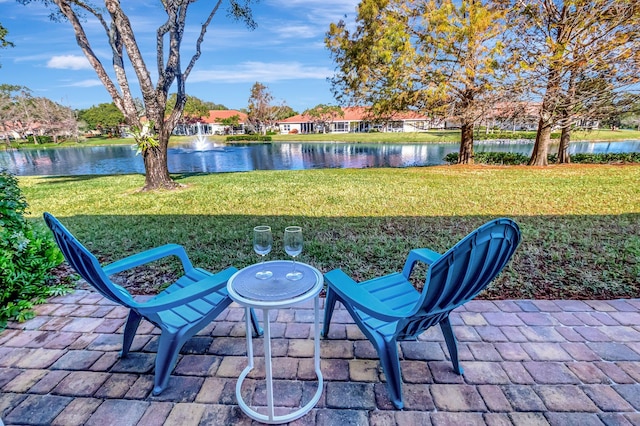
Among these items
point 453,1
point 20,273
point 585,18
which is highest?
point 453,1

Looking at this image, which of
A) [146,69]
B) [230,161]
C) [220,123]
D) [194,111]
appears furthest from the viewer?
[220,123]

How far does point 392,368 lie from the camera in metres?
1.48

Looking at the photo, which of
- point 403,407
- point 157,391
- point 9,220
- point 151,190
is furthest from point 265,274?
point 151,190

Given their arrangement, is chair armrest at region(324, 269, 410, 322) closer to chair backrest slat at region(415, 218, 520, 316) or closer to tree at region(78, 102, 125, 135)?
chair backrest slat at region(415, 218, 520, 316)

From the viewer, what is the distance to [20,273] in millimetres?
2523

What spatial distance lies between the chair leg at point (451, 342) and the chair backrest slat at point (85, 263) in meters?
1.59

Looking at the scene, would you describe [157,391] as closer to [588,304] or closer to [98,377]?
[98,377]

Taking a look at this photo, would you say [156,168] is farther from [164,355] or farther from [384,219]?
[164,355]

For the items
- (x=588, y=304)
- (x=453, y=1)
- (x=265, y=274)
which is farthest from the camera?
(x=453, y=1)

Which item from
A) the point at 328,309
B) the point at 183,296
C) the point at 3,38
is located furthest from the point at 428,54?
the point at 3,38

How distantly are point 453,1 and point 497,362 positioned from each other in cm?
1048

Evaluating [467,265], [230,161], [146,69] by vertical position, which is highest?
[146,69]

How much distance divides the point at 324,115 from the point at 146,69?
155 feet

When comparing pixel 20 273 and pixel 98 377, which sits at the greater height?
pixel 20 273
